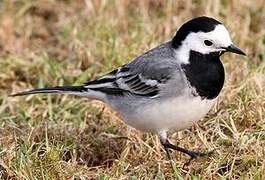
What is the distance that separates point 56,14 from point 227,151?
335 cm

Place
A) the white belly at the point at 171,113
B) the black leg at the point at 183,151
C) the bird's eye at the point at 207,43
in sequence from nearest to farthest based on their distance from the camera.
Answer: the white belly at the point at 171,113 < the bird's eye at the point at 207,43 < the black leg at the point at 183,151

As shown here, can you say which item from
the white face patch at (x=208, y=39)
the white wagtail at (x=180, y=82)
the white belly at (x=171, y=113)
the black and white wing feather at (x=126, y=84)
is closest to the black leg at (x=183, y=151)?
the white wagtail at (x=180, y=82)

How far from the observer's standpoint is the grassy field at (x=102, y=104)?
5180mm

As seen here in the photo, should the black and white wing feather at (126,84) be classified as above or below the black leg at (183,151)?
above

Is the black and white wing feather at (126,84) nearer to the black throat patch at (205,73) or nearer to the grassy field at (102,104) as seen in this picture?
the black throat patch at (205,73)

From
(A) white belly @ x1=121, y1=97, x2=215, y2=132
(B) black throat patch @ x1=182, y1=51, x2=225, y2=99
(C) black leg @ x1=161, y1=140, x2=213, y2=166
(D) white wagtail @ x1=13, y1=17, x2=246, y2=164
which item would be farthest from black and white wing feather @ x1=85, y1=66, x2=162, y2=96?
(C) black leg @ x1=161, y1=140, x2=213, y2=166

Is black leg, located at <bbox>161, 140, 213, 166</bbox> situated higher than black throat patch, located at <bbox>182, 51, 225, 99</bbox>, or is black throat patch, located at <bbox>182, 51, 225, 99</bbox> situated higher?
black throat patch, located at <bbox>182, 51, 225, 99</bbox>

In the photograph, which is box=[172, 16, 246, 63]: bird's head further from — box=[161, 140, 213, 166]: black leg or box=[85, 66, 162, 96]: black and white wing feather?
box=[161, 140, 213, 166]: black leg

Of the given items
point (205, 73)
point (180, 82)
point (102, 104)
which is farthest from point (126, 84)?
point (102, 104)

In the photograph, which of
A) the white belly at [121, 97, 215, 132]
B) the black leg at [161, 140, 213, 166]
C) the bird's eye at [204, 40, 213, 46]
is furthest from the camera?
the black leg at [161, 140, 213, 166]

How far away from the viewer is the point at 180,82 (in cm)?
508

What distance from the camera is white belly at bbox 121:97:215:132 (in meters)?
5.02

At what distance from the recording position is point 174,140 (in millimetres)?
5734

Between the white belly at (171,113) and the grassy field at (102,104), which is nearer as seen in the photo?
the white belly at (171,113)
